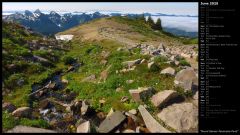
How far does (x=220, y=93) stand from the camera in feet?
33.0

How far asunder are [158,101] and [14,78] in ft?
23.4

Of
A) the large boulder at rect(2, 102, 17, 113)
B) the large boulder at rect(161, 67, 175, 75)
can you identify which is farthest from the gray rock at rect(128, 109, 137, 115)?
the large boulder at rect(2, 102, 17, 113)

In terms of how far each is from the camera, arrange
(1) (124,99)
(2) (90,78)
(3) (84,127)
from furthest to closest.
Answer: (2) (90,78) → (1) (124,99) → (3) (84,127)

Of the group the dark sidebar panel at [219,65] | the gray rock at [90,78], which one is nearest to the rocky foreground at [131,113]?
the dark sidebar panel at [219,65]

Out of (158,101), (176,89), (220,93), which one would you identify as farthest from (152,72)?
(220,93)

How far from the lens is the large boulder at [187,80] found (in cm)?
1326

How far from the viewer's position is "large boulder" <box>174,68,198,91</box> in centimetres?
1326

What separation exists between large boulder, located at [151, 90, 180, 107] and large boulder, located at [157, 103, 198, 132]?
25 cm

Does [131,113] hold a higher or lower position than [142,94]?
lower

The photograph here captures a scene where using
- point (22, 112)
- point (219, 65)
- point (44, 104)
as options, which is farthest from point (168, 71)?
point (22, 112)

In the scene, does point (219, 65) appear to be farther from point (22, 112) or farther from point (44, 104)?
point (44, 104)

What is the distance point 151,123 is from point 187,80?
10.2 feet

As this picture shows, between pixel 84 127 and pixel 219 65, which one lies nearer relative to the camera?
pixel 219 65

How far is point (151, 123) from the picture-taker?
36.7ft
